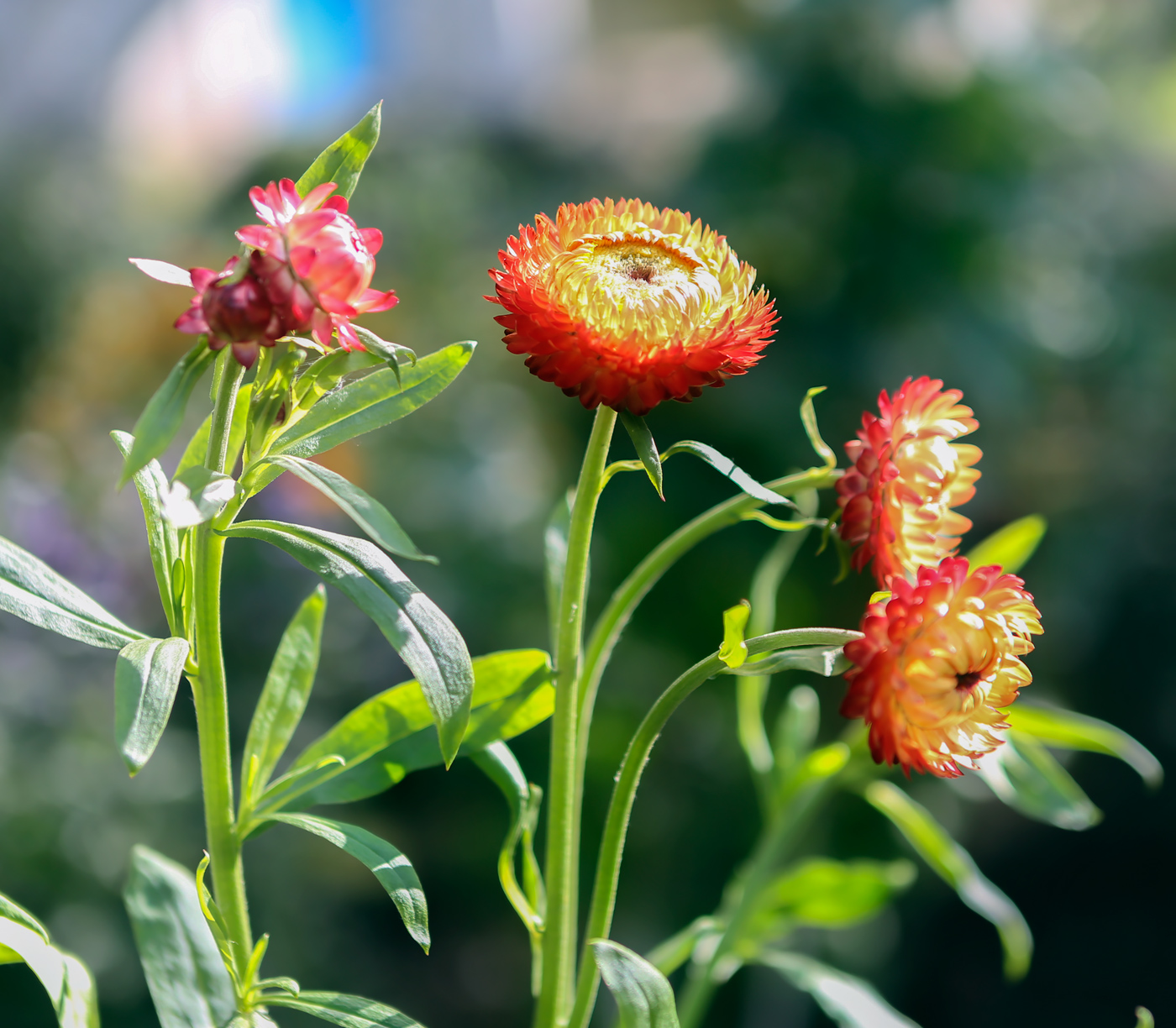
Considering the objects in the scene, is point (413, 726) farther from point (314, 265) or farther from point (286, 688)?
point (314, 265)

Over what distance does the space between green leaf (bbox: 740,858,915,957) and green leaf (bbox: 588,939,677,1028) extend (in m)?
0.24

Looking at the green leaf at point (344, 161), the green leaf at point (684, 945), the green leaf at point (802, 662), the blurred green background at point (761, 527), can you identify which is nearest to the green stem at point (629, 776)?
the green leaf at point (802, 662)

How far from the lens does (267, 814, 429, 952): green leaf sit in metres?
0.34

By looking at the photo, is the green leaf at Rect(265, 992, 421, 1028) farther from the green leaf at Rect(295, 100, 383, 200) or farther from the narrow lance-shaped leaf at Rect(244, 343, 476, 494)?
the green leaf at Rect(295, 100, 383, 200)

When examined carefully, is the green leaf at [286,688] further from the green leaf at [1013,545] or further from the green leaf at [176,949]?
the green leaf at [1013,545]

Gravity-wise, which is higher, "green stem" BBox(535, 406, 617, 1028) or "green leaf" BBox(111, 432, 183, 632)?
"green leaf" BBox(111, 432, 183, 632)

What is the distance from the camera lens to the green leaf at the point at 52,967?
367mm

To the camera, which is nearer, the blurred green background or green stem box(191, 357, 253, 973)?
green stem box(191, 357, 253, 973)

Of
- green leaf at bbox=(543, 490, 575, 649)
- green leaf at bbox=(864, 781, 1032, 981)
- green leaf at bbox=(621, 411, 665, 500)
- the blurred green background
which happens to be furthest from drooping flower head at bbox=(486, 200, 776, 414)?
the blurred green background

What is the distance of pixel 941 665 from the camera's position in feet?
1.08

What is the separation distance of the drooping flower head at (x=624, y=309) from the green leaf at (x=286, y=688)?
0.16m

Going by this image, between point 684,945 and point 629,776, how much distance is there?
0.59 ft

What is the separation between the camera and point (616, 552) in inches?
71.1

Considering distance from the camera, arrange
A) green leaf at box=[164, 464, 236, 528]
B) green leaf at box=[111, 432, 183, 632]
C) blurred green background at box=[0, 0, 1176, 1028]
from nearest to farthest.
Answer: green leaf at box=[164, 464, 236, 528] < green leaf at box=[111, 432, 183, 632] < blurred green background at box=[0, 0, 1176, 1028]
